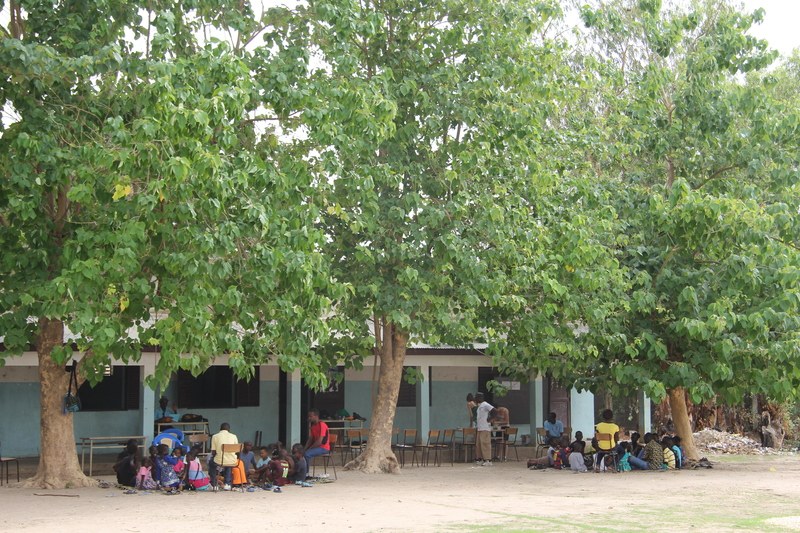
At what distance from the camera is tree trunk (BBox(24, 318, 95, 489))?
15211mm

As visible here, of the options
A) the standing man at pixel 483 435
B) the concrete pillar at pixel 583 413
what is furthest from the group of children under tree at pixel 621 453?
the concrete pillar at pixel 583 413

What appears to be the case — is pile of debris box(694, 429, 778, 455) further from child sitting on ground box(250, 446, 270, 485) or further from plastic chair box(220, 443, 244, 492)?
plastic chair box(220, 443, 244, 492)

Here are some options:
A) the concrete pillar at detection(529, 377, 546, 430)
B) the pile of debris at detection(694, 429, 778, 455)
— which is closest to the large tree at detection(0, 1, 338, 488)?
Result: the concrete pillar at detection(529, 377, 546, 430)

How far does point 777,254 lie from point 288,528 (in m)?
10.9

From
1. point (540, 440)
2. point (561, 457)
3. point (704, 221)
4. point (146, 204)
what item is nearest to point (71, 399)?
point (146, 204)

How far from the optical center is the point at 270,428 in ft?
76.7

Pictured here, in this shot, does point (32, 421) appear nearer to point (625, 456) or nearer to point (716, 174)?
point (625, 456)

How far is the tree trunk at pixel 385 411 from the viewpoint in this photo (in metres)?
18.6

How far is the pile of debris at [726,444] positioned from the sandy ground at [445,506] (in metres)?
8.06

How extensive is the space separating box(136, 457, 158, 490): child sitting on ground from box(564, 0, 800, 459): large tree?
330 inches

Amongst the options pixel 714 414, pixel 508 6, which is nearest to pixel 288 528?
pixel 508 6

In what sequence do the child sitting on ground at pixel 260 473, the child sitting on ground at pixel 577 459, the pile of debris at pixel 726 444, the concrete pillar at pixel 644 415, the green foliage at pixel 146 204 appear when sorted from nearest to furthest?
the green foliage at pixel 146 204 → the child sitting on ground at pixel 260 473 → the child sitting on ground at pixel 577 459 → the concrete pillar at pixel 644 415 → the pile of debris at pixel 726 444

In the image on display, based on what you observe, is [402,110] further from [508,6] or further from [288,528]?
[288,528]

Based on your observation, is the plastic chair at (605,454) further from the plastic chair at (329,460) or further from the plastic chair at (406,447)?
the plastic chair at (329,460)
